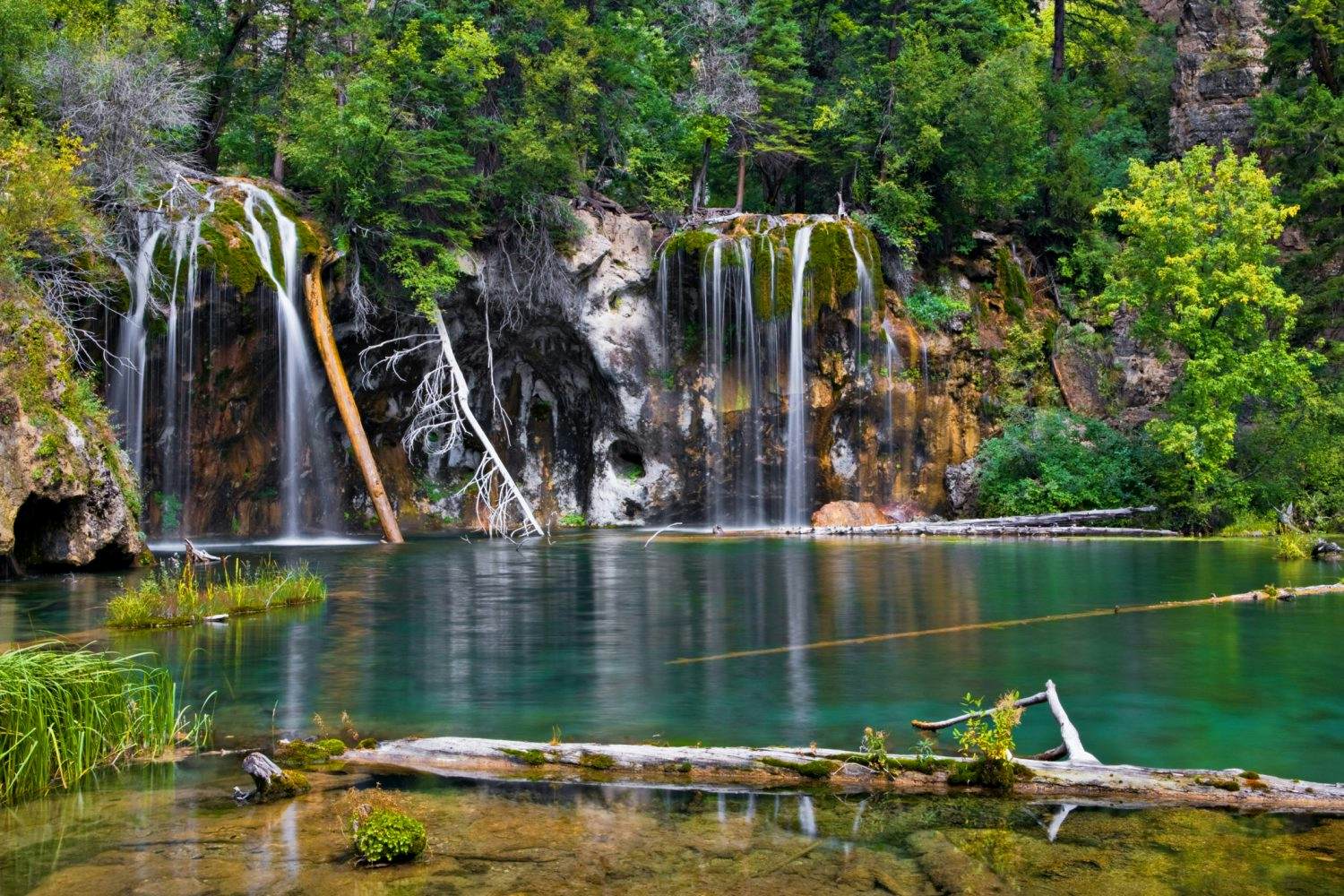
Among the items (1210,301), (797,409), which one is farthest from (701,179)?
(1210,301)

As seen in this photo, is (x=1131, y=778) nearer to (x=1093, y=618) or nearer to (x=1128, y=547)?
(x=1093, y=618)

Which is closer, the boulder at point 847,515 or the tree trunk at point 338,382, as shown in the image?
the tree trunk at point 338,382

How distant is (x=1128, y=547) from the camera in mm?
21875

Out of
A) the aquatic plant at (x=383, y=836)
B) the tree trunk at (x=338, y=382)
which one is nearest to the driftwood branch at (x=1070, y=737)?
the aquatic plant at (x=383, y=836)

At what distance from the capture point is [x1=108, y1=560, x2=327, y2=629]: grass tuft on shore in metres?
11.9

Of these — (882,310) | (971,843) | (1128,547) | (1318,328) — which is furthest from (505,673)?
(1318,328)

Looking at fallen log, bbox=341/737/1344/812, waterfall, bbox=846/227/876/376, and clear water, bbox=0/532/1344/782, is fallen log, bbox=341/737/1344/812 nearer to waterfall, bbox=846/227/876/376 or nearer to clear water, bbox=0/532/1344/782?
clear water, bbox=0/532/1344/782

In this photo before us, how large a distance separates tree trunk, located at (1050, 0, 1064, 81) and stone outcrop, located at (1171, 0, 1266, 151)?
12.8 ft

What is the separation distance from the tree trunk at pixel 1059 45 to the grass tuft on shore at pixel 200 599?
31785 mm

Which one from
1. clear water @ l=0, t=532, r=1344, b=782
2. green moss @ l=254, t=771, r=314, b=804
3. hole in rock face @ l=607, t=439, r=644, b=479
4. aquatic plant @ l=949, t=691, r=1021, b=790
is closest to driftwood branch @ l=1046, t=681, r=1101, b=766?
aquatic plant @ l=949, t=691, r=1021, b=790

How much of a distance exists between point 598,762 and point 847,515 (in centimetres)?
2261

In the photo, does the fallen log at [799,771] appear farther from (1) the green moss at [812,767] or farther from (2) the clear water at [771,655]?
Result: (2) the clear water at [771,655]

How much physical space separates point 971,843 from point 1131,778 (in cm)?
130

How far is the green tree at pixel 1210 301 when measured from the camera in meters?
24.0
